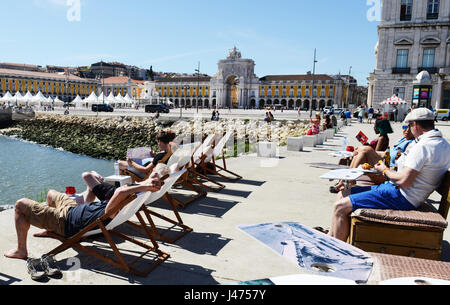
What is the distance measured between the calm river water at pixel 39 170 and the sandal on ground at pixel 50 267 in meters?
6.81

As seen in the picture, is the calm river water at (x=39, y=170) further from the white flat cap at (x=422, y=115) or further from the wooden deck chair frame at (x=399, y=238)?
the white flat cap at (x=422, y=115)

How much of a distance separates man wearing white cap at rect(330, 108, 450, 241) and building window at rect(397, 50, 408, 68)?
33.6 metres

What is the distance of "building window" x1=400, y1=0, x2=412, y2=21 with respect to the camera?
3111cm

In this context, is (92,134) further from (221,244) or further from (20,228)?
(221,244)

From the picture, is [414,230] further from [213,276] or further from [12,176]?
[12,176]

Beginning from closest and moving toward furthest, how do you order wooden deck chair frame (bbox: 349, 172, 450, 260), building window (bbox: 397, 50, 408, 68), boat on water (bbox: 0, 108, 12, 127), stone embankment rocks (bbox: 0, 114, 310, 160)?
wooden deck chair frame (bbox: 349, 172, 450, 260), stone embankment rocks (bbox: 0, 114, 310, 160), building window (bbox: 397, 50, 408, 68), boat on water (bbox: 0, 108, 12, 127)

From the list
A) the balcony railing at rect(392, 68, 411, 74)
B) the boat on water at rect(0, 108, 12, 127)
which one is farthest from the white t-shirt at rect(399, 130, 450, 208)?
the boat on water at rect(0, 108, 12, 127)

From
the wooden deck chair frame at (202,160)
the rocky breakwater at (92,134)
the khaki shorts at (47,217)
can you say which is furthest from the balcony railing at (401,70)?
the khaki shorts at (47,217)

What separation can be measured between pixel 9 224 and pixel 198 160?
10.3ft

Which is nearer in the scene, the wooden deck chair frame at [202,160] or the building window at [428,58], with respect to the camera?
the wooden deck chair frame at [202,160]

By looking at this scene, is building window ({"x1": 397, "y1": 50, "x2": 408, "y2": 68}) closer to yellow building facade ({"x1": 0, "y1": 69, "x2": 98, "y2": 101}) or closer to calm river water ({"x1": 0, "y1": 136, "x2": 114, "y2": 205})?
calm river water ({"x1": 0, "y1": 136, "x2": 114, "y2": 205})

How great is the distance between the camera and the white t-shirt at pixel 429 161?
2.92 meters
